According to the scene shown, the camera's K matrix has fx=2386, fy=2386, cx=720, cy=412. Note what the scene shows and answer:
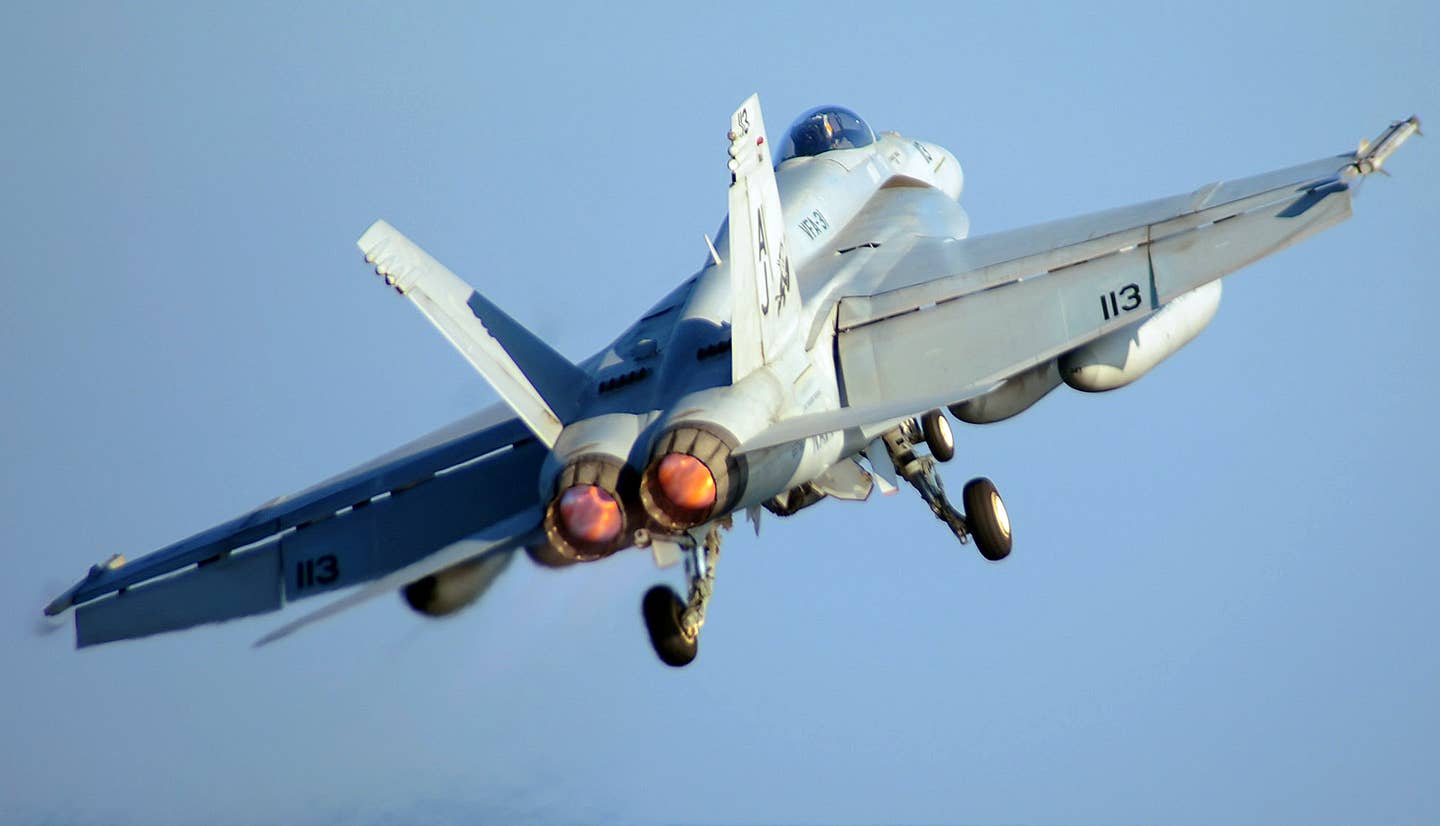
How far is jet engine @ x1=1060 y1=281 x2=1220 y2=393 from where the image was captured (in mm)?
19516

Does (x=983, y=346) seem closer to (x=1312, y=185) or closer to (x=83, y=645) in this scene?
(x=1312, y=185)

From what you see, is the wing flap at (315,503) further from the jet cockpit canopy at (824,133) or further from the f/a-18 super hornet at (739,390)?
the jet cockpit canopy at (824,133)

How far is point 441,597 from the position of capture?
19.3 metres

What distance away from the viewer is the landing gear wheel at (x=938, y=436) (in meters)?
21.2

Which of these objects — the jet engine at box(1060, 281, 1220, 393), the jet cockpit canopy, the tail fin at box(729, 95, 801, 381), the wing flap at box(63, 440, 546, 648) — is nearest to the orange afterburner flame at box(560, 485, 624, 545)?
the tail fin at box(729, 95, 801, 381)

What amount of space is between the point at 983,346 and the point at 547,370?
3561 mm

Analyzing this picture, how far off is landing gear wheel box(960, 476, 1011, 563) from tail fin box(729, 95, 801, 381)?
121 inches

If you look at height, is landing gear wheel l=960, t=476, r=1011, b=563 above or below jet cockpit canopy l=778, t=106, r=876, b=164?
below

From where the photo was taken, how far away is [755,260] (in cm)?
1686

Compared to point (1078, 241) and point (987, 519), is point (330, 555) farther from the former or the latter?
point (1078, 241)

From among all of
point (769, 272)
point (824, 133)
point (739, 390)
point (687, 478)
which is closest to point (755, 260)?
point (769, 272)

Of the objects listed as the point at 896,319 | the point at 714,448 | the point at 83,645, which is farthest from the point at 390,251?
the point at 83,645

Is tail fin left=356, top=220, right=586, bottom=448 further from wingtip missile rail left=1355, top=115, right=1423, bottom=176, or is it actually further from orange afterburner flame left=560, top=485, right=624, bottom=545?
wingtip missile rail left=1355, top=115, right=1423, bottom=176

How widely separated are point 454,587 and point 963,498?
4324 mm
